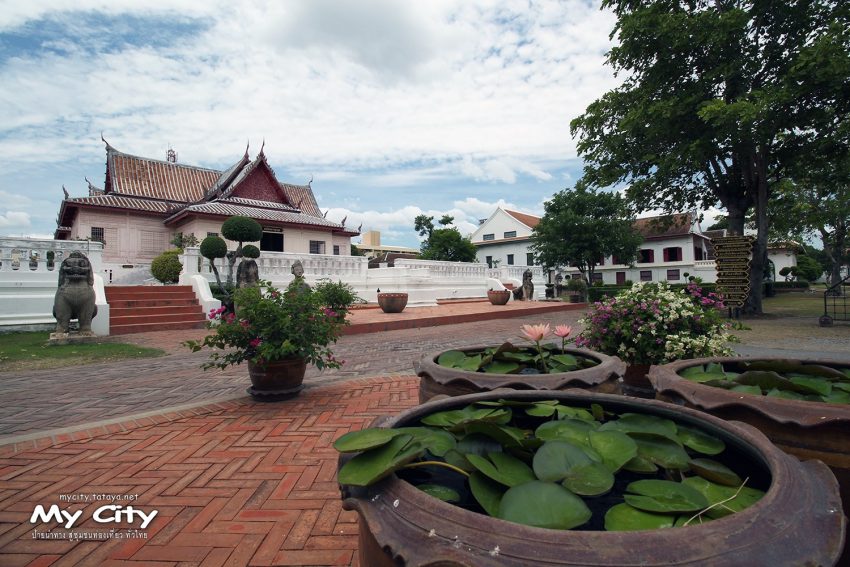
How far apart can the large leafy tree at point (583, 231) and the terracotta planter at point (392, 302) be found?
18094 millimetres

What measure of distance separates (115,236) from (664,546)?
27471 millimetres

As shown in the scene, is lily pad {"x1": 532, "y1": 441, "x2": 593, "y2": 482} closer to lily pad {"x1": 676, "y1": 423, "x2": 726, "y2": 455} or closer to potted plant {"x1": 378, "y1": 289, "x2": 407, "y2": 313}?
lily pad {"x1": 676, "y1": 423, "x2": 726, "y2": 455}

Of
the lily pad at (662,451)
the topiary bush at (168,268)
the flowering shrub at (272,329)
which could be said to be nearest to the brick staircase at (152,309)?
the topiary bush at (168,268)

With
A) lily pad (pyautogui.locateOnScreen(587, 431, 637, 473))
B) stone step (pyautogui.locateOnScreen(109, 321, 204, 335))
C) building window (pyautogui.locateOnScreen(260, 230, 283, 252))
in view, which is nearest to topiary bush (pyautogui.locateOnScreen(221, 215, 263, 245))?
stone step (pyautogui.locateOnScreen(109, 321, 204, 335))

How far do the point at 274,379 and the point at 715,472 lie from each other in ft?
13.9

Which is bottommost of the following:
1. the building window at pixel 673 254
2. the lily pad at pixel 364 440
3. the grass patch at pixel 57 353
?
the grass patch at pixel 57 353

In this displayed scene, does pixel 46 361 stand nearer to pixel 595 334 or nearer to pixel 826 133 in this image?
pixel 595 334

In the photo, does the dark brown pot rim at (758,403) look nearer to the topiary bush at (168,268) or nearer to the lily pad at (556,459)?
the lily pad at (556,459)

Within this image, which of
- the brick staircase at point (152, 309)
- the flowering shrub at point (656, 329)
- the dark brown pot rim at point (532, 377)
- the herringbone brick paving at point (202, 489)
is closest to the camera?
the herringbone brick paving at point (202, 489)

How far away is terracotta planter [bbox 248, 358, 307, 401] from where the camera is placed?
4562mm

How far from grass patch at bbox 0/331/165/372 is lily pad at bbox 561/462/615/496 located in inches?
334

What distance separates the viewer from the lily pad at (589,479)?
1.14 metres

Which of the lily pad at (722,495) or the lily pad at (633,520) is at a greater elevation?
the lily pad at (722,495)

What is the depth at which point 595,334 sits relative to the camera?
439cm
